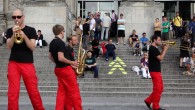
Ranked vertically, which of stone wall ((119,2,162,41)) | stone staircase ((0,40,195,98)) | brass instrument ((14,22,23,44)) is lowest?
stone staircase ((0,40,195,98))

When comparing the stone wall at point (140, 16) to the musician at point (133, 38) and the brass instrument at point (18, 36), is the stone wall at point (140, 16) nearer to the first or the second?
the musician at point (133, 38)

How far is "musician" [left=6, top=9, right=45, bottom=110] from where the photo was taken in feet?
26.2

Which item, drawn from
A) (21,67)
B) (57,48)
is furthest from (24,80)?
(57,48)

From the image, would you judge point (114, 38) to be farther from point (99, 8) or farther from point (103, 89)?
point (103, 89)

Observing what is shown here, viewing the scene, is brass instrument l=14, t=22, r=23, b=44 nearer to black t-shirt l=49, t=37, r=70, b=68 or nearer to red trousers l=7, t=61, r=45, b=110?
red trousers l=7, t=61, r=45, b=110

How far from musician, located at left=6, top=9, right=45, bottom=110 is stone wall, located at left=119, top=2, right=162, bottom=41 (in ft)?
50.1

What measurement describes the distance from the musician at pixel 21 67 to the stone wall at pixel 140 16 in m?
15.3

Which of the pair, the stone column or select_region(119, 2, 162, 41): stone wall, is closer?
the stone column

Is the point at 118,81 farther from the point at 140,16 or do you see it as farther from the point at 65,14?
the point at 140,16

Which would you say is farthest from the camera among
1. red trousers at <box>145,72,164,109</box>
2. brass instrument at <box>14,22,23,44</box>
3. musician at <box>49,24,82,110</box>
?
red trousers at <box>145,72,164,109</box>

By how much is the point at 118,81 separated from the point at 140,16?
26.0 feet

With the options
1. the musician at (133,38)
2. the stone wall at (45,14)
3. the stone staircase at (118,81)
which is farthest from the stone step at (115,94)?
the stone wall at (45,14)

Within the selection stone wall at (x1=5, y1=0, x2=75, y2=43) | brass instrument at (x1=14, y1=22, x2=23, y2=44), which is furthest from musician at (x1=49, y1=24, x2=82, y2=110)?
stone wall at (x1=5, y1=0, x2=75, y2=43)

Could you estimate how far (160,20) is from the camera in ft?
76.7
